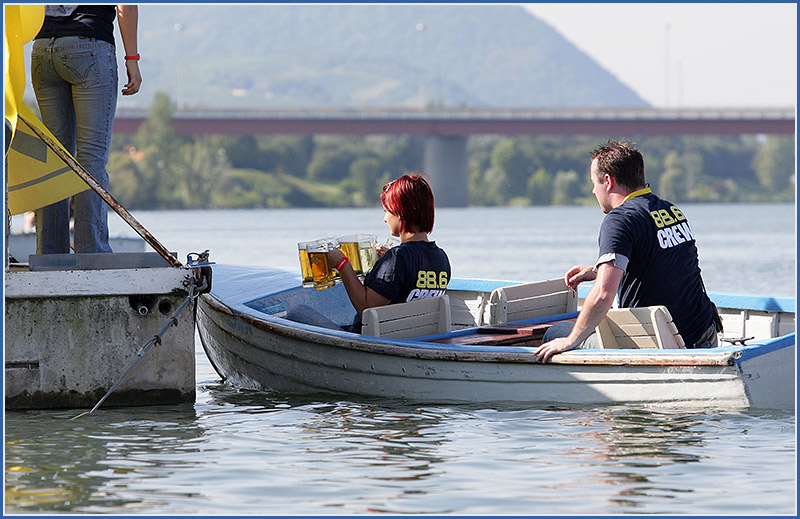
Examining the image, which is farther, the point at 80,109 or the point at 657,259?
the point at 80,109

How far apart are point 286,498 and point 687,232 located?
2743mm

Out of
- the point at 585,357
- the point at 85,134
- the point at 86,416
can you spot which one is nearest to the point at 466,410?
the point at 585,357

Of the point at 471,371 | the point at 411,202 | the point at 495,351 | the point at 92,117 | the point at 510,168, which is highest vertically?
the point at 510,168

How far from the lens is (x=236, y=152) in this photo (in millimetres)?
94875

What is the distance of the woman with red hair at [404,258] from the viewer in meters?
6.87

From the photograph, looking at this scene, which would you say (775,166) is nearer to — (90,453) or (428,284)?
(428,284)

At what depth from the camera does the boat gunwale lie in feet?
20.0

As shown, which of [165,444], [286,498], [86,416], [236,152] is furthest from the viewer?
[236,152]

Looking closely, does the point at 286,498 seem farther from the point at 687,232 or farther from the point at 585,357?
the point at 687,232

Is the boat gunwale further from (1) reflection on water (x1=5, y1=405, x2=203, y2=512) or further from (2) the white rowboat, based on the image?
(1) reflection on water (x1=5, y1=405, x2=203, y2=512)

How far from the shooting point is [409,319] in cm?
712

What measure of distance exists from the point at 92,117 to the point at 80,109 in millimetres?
89

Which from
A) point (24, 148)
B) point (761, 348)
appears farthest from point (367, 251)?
point (761, 348)

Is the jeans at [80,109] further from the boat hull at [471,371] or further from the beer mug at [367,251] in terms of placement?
the beer mug at [367,251]
